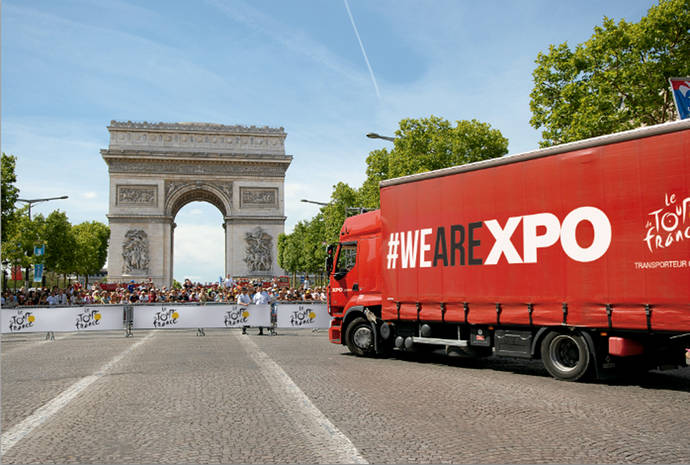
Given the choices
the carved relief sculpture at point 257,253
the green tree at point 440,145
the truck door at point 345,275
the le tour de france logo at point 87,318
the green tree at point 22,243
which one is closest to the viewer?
the truck door at point 345,275

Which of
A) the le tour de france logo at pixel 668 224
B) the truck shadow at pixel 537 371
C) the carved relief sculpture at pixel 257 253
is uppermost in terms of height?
the carved relief sculpture at pixel 257 253

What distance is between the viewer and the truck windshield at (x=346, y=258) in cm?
1434

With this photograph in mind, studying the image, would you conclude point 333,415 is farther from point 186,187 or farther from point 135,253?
point 186,187

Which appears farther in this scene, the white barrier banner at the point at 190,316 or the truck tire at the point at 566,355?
the white barrier banner at the point at 190,316

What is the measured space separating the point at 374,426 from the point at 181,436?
1.74 m

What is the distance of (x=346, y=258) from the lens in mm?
14547

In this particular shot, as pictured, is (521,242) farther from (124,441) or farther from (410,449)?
(124,441)

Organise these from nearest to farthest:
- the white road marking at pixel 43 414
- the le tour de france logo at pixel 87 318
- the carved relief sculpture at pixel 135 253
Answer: the white road marking at pixel 43 414
the le tour de france logo at pixel 87 318
the carved relief sculpture at pixel 135 253

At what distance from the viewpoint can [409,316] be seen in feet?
40.5

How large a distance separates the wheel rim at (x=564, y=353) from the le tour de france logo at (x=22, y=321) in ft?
58.5

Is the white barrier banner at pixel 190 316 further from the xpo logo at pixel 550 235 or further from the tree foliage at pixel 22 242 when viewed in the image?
the tree foliage at pixel 22 242

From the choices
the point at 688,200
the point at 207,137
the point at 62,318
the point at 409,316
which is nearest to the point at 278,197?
the point at 207,137

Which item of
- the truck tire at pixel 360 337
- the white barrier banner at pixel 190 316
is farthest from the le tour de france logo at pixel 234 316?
the truck tire at pixel 360 337

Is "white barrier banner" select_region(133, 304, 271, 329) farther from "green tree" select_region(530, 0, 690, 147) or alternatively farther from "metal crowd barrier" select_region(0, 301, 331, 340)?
"green tree" select_region(530, 0, 690, 147)
